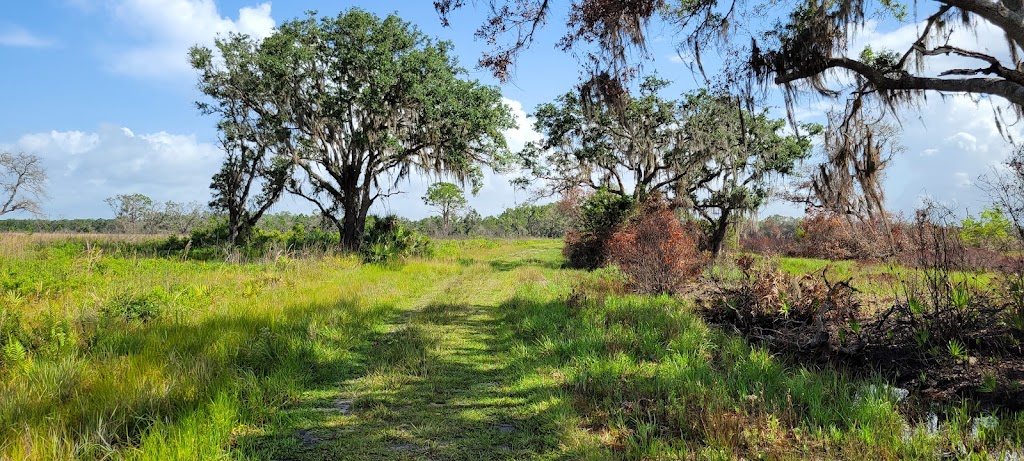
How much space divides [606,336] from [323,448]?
372cm

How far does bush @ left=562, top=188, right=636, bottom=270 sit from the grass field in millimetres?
11508

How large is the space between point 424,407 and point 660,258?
24.7ft

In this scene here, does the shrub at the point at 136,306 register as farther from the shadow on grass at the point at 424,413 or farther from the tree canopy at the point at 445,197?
the tree canopy at the point at 445,197

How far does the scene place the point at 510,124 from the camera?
20.0 meters

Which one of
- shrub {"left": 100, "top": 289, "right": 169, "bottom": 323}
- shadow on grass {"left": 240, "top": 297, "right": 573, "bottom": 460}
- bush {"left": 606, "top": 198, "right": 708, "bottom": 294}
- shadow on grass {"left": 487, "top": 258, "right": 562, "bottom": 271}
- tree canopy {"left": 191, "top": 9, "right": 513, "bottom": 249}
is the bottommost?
shadow on grass {"left": 240, "top": 297, "right": 573, "bottom": 460}

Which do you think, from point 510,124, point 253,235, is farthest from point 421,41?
point 253,235

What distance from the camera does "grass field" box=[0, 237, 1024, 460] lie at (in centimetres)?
327

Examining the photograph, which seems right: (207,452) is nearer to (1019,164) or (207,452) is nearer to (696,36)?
(696,36)

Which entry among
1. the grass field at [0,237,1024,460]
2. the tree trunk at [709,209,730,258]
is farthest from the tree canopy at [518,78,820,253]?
the grass field at [0,237,1024,460]

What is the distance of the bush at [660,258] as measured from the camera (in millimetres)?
10156

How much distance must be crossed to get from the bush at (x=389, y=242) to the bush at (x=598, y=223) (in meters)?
6.99

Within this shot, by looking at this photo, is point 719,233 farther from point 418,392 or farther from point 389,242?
point 418,392

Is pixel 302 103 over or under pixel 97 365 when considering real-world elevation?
over

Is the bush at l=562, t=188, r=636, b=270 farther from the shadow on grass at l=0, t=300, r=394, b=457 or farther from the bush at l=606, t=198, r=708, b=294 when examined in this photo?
the shadow on grass at l=0, t=300, r=394, b=457
